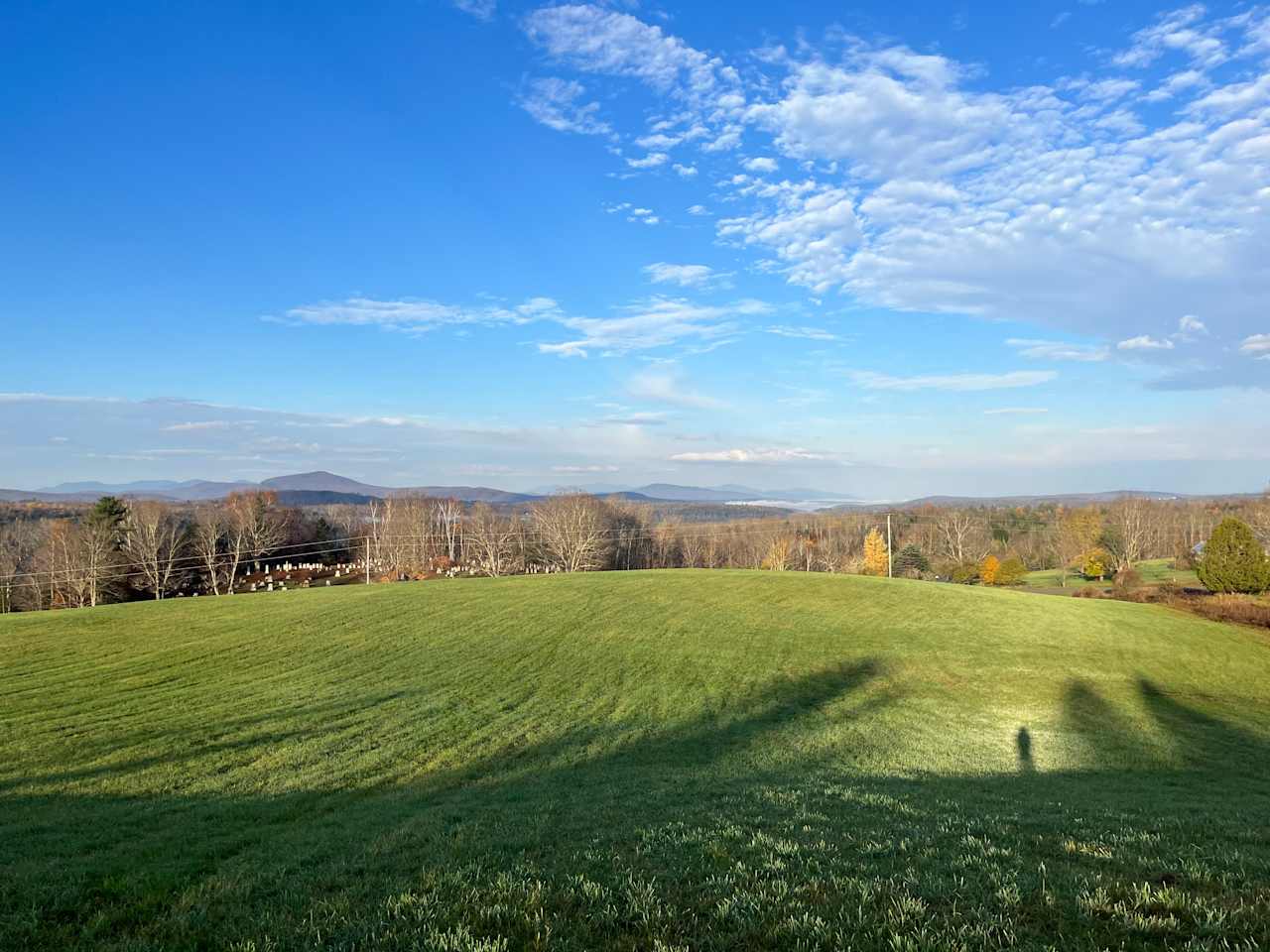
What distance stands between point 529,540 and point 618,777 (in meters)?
86.7

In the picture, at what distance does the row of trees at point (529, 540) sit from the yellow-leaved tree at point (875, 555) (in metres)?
0.22

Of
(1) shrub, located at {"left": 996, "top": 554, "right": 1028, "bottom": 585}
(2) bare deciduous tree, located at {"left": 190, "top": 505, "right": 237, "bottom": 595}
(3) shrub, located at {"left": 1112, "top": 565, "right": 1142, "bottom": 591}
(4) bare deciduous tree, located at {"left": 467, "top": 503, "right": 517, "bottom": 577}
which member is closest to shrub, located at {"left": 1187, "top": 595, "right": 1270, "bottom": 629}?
(3) shrub, located at {"left": 1112, "top": 565, "right": 1142, "bottom": 591}

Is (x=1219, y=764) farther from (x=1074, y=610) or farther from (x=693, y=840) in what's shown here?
(x=1074, y=610)

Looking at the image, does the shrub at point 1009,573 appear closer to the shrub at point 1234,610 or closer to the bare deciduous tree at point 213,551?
Answer: the shrub at point 1234,610

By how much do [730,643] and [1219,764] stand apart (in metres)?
17.8

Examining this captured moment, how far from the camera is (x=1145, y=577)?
90.0m

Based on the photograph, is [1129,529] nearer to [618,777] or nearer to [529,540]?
[529,540]

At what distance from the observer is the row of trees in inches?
2820

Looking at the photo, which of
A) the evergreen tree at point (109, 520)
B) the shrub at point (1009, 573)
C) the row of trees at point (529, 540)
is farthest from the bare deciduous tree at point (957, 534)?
the evergreen tree at point (109, 520)

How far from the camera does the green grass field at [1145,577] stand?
83.2 metres

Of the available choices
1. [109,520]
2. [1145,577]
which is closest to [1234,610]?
[1145,577]

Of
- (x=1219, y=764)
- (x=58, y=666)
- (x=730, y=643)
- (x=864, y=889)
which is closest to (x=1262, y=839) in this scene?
(x=864, y=889)

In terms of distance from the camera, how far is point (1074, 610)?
1828 inches

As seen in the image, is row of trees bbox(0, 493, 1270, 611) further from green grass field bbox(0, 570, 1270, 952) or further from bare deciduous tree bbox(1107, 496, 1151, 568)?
green grass field bbox(0, 570, 1270, 952)
